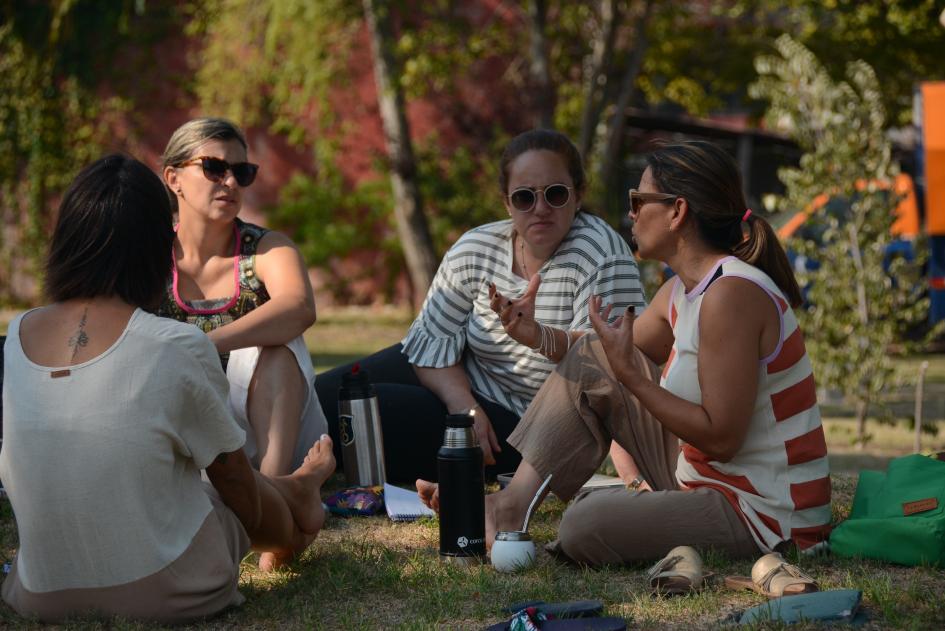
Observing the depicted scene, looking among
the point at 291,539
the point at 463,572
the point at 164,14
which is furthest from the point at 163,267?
the point at 164,14

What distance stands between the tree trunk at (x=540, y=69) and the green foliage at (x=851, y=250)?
219 inches

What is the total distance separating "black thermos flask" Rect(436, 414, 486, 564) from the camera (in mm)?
3447

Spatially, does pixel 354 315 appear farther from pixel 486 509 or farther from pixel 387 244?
pixel 486 509

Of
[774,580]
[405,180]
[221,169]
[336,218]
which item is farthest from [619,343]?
[336,218]

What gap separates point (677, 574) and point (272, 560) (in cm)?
118

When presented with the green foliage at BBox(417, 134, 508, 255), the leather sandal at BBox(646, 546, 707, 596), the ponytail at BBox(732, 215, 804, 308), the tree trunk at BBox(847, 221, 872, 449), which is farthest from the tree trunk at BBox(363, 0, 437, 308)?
the leather sandal at BBox(646, 546, 707, 596)

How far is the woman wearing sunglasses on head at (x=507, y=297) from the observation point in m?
4.39

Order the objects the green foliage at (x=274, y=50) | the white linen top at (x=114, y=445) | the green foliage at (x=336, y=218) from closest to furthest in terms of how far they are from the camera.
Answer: the white linen top at (x=114, y=445) → the green foliage at (x=274, y=50) → the green foliage at (x=336, y=218)

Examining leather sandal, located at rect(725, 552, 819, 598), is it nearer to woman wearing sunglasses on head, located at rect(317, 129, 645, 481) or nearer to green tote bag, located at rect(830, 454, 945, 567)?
green tote bag, located at rect(830, 454, 945, 567)

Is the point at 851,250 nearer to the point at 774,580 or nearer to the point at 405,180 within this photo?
the point at 774,580

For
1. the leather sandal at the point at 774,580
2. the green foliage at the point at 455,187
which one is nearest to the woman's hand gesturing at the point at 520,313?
the leather sandal at the point at 774,580

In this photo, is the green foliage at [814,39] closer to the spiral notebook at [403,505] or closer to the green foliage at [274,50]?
the green foliage at [274,50]

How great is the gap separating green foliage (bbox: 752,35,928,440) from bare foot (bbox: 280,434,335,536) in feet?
15.2

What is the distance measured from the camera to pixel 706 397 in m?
3.23
